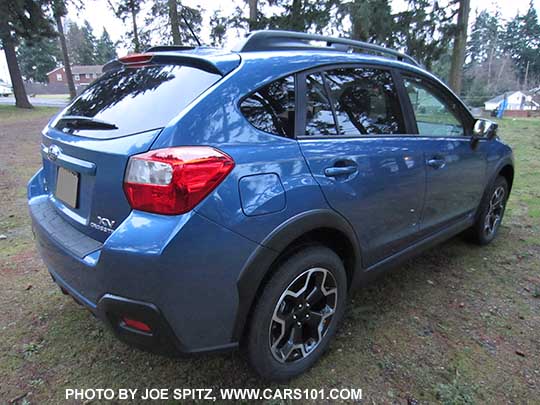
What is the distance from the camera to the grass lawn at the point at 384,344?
199 centimetres

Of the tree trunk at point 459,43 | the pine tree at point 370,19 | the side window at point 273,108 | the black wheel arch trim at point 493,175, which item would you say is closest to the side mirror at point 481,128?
the black wheel arch trim at point 493,175

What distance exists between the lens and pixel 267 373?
6.22ft

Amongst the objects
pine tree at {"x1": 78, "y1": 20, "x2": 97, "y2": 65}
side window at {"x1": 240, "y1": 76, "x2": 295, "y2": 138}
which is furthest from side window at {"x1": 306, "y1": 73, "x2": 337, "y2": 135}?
pine tree at {"x1": 78, "y1": 20, "x2": 97, "y2": 65}

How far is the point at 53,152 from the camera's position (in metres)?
1.98

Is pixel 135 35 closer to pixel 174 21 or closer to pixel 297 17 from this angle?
pixel 174 21

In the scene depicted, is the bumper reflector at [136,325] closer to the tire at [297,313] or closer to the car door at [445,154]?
the tire at [297,313]

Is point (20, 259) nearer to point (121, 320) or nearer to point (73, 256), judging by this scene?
point (73, 256)

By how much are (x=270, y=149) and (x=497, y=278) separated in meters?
2.55

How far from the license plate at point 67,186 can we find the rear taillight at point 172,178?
17.9 inches

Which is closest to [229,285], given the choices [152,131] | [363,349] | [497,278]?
[152,131]

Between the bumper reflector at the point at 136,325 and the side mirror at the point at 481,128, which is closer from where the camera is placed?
the bumper reflector at the point at 136,325

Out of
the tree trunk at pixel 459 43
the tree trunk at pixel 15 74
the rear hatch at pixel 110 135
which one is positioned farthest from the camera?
the tree trunk at pixel 15 74

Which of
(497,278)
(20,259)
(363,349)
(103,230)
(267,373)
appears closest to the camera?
(103,230)

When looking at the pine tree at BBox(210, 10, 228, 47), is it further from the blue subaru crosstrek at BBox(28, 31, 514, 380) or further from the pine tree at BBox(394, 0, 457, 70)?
the blue subaru crosstrek at BBox(28, 31, 514, 380)
